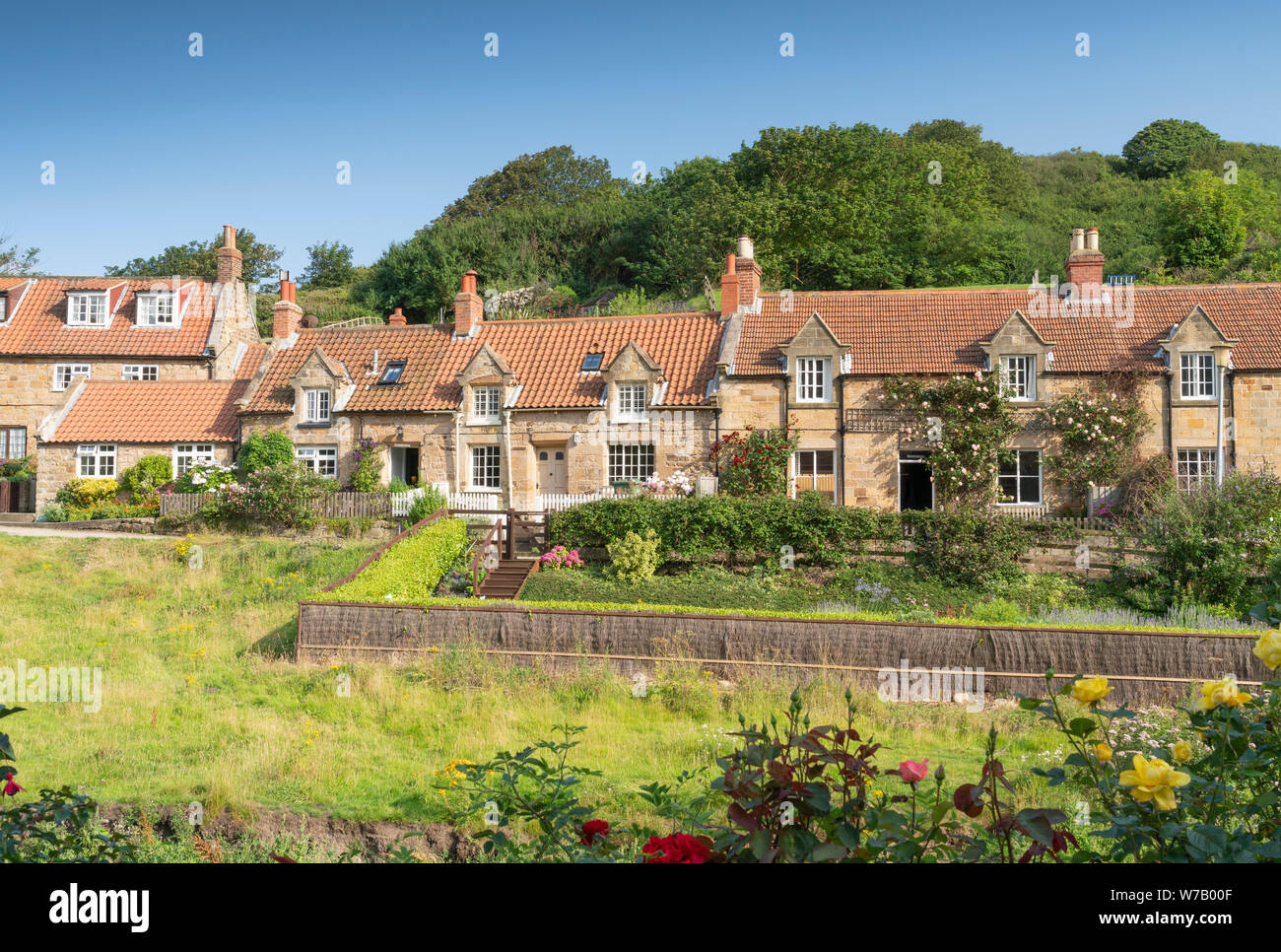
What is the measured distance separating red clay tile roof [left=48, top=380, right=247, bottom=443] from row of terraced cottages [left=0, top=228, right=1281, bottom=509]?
0.31 feet

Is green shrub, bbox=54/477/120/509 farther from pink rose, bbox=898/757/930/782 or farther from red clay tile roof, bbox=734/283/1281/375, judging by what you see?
pink rose, bbox=898/757/930/782

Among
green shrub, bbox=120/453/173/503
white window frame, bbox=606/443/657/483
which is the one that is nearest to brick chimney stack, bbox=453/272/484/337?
white window frame, bbox=606/443/657/483

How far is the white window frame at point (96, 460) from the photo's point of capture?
104ft

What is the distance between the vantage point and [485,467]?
30391mm

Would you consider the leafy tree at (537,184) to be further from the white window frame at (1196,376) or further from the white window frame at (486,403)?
the white window frame at (1196,376)

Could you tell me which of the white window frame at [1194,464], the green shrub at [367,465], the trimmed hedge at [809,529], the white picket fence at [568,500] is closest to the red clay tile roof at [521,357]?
the green shrub at [367,465]

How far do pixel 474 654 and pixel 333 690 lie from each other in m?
2.25

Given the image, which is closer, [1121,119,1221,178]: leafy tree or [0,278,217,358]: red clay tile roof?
[0,278,217,358]: red clay tile roof

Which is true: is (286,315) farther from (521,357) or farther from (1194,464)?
(1194,464)

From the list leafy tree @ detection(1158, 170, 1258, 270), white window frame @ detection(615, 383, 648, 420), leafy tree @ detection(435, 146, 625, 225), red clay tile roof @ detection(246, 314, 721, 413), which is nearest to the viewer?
white window frame @ detection(615, 383, 648, 420)

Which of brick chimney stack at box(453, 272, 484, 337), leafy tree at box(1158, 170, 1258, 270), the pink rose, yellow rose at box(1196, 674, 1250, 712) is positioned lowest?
the pink rose

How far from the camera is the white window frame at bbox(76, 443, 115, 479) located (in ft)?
104
